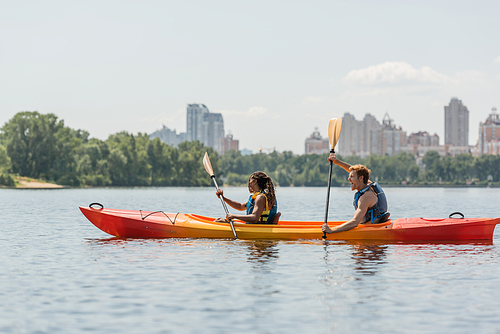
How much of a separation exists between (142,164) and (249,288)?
101983 millimetres

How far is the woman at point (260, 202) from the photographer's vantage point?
14066mm

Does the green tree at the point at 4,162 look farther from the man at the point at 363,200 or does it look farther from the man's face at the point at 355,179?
the man's face at the point at 355,179

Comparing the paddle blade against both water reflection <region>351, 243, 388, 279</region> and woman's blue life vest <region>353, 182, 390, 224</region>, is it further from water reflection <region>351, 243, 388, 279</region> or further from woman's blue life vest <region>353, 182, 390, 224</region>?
water reflection <region>351, 243, 388, 279</region>

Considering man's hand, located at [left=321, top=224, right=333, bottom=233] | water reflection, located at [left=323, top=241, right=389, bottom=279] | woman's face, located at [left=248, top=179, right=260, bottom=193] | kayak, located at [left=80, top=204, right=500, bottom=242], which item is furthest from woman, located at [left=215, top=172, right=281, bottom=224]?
water reflection, located at [left=323, top=241, right=389, bottom=279]

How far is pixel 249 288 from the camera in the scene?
941 centimetres

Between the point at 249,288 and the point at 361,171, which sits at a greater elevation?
the point at 361,171

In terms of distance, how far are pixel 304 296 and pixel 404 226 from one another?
6928mm

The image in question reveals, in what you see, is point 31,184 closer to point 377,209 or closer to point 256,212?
point 256,212

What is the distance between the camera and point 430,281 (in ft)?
32.9

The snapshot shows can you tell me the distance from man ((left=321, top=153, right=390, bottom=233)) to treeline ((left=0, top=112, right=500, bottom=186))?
77.4 meters

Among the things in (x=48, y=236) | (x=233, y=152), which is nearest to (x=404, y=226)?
(x=48, y=236)

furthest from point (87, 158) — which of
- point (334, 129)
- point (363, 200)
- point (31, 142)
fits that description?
point (363, 200)

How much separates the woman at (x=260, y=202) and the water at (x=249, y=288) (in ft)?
1.96

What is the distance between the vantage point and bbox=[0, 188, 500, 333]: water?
7.34 meters
